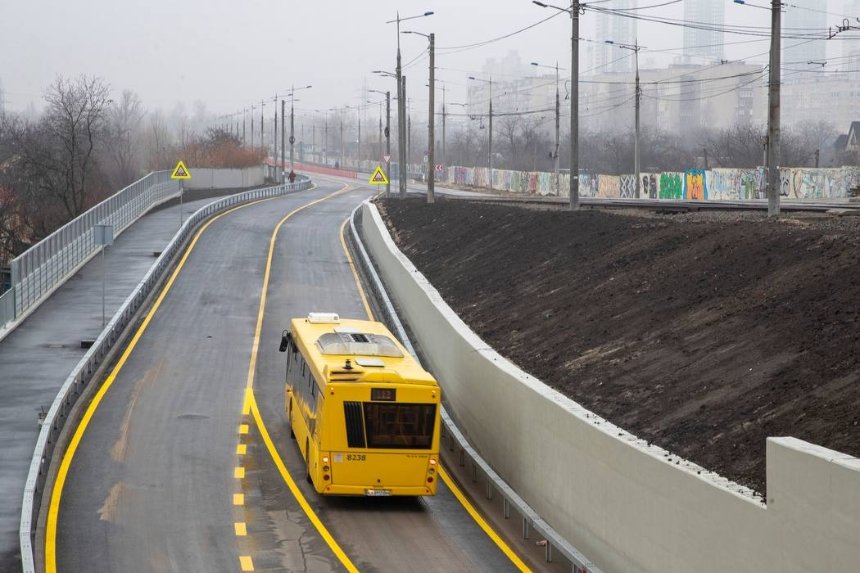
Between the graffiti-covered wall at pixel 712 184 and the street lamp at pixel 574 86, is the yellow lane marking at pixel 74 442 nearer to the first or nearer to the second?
the street lamp at pixel 574 86

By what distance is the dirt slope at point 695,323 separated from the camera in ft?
52.5

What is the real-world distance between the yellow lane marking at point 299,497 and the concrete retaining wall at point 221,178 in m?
70.1

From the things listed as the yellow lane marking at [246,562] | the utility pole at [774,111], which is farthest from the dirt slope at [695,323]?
the yellow lane marking at [246,562]

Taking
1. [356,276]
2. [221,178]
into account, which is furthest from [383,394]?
[221,178]

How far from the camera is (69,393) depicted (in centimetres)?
2742

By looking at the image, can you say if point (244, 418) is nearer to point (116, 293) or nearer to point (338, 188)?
point (116, 293)

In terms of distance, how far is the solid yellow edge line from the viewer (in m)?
18.5

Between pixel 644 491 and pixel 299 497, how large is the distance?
8214 millimetres

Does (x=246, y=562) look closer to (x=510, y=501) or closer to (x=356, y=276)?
(x=510, y=501)

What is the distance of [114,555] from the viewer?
60.1 ft

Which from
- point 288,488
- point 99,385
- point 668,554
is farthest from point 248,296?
point 668,554

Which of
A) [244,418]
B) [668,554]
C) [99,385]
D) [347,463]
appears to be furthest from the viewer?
[99,385]

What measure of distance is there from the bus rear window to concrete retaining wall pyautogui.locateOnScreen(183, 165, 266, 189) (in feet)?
252

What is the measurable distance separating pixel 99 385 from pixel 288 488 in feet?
33.0
